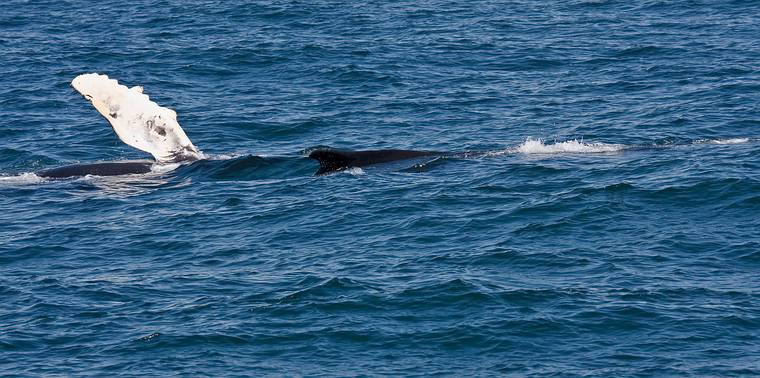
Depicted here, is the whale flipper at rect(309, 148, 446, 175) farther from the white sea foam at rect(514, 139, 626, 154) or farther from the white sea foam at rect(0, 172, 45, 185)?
the white sea foam at rect(0, 172, 45, 185)

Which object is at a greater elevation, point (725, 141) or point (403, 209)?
point (403, 209)

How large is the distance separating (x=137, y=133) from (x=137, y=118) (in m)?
0.40

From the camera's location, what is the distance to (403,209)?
28844mm

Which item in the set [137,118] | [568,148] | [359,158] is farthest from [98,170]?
[568,148]

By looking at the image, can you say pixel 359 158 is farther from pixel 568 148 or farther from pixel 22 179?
pixel 22 179

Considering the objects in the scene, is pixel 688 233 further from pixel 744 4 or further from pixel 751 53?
pixel 744 4

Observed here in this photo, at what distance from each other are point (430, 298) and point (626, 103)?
16754mm

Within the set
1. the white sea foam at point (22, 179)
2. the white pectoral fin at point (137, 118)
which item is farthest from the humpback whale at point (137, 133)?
the white sea foam at point (22, 179)

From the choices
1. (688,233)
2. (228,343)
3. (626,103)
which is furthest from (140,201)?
(626,103)

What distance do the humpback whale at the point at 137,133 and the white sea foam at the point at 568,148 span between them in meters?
2.33

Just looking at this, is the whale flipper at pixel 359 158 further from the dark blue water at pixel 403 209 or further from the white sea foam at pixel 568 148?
the white sea foam at pixel 568 148

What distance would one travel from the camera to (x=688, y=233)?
85.8ft

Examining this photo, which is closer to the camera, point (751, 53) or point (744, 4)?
point (751, 53)

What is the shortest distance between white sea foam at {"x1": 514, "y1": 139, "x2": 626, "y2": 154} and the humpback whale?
2.33 m
